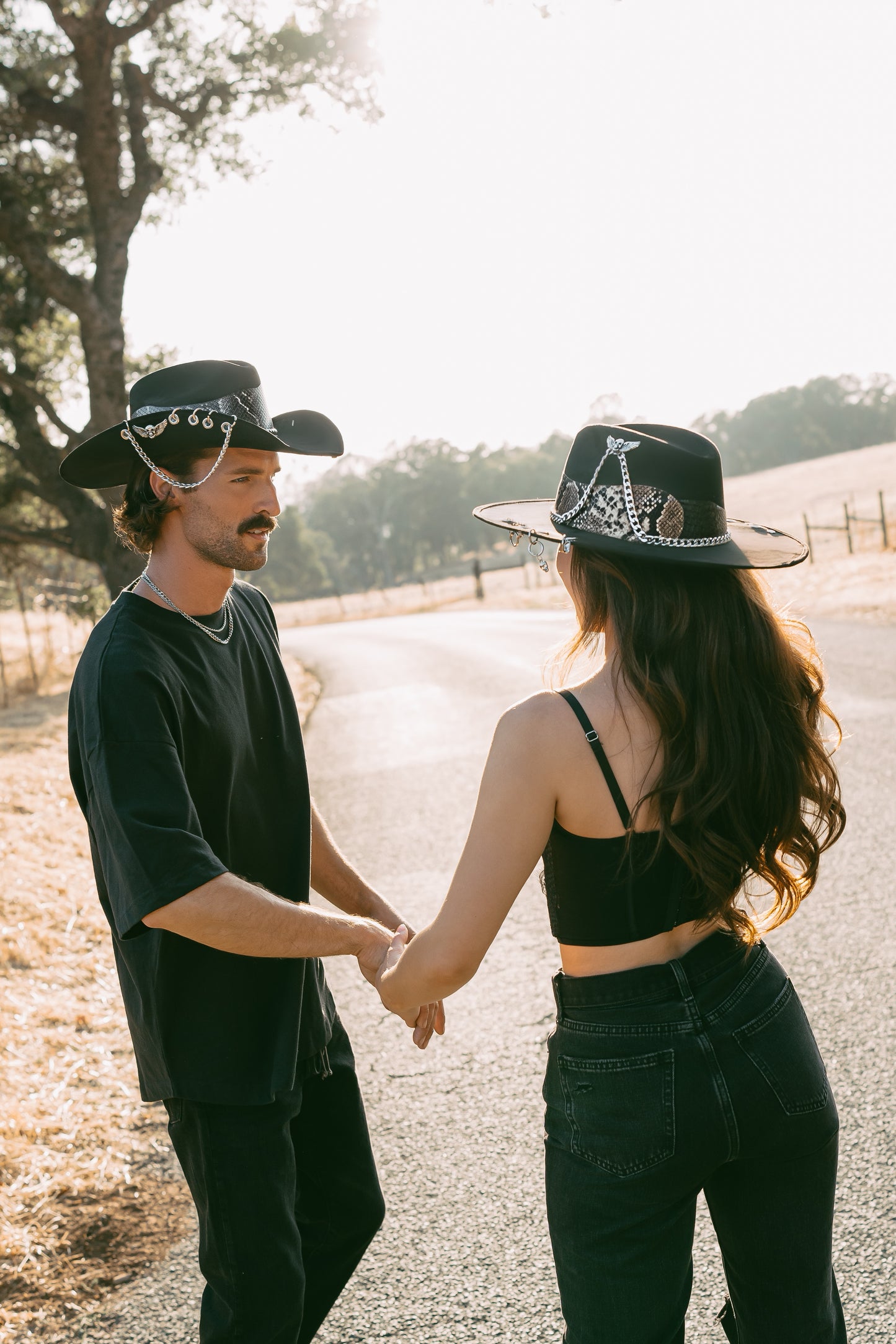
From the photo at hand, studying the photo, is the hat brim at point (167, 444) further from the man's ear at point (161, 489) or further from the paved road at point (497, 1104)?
the paved road at point (497, 1104)

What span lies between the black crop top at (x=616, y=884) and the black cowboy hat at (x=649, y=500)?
275mm

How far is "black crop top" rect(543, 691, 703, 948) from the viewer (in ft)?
5.42

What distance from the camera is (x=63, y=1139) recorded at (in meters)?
3.68

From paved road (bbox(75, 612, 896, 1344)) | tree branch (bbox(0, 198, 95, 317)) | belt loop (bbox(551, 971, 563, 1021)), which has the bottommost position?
paved road (bbox(75, 612, 896, 1344))

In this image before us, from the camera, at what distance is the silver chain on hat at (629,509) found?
5.45 feet

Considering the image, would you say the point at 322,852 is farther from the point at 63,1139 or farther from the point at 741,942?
the point at 63,1139

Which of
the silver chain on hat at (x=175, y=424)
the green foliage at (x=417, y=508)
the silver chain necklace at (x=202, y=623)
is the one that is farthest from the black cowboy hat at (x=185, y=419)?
the green foliage at (x=417, y=508)

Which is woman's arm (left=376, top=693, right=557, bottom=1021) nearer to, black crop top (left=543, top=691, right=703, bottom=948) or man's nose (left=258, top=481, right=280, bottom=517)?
black crop top (left=543, top=691, right=703, bottom=948)

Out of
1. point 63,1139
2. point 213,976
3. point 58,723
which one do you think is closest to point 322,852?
point 213,976

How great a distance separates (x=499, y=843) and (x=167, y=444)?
1226 millimetres

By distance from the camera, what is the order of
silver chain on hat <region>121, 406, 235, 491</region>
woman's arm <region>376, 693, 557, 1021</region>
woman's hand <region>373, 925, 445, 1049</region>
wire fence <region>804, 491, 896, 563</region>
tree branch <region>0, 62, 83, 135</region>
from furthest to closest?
wire fence <region>804, 491, 896, 563</region> < tree branch <region>0, 62, 83, 135</region> < silver chain on hat <region>121, 406, 235, 491</region> < woman's hand <region>373, 925, 445, 1049</region> < woman's arm <region>376, 693, 557, 1021</region>

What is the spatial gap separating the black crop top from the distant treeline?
285 ft

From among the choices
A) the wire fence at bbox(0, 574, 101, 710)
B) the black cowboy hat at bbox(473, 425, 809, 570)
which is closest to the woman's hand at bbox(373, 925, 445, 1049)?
the black cowboy hat at bbox(473, 425, 809, 570)

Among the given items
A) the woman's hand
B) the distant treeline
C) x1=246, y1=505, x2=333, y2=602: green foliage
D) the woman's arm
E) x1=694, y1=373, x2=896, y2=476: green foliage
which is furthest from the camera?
x1=694, y1=373, x2=896, y2=476: green foliage
